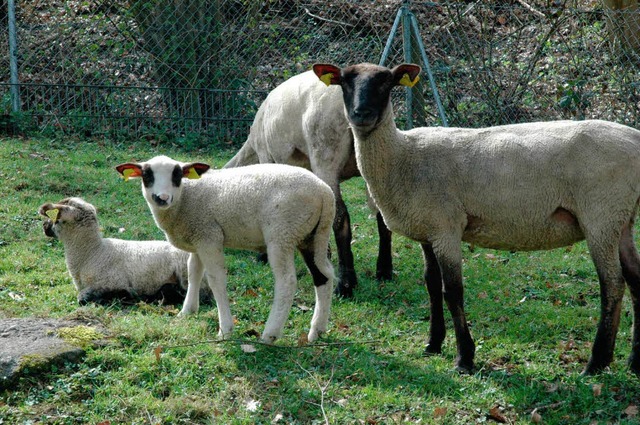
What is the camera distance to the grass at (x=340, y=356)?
18.5ft

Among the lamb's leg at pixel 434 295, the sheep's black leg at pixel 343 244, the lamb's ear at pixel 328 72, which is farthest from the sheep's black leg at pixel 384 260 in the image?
the lamb's ear at pixel 328 72

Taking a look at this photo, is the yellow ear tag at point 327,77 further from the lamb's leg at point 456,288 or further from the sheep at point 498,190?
the lamb's leg at point 456,288

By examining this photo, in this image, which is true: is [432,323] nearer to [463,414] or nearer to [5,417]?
[463,414]

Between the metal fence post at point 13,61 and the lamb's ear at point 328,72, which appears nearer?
the lamb's ear at point 328,72

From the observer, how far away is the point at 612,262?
609 centimetres

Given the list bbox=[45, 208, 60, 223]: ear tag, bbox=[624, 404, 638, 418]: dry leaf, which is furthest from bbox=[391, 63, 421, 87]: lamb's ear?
bbox=[45, 208, 60, 223]: ear tag

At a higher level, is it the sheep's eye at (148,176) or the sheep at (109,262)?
the sheep's eye at (148,176)

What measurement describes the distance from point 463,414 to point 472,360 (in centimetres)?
77

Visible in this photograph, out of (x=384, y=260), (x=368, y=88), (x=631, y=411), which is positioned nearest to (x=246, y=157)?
(x=384, y=260)

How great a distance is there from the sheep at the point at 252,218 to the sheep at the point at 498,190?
572 millimetres

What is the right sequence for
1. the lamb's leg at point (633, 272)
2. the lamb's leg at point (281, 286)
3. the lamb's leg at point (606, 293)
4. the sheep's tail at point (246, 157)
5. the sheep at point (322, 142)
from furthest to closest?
the sheep's tail at point (246, 157) < the sheep at point (322, 142) < the lamb's leg at point (281, 286) < the lamb's leg at point (633, 272) < the lamb's leg at point (606, 293)

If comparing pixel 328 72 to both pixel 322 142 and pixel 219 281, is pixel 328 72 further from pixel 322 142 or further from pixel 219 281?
pixel 219 281

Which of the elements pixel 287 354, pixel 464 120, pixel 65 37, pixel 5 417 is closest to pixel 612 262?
pixel 287 354

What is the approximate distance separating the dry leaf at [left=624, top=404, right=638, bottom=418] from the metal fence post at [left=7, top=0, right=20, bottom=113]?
11.0m
